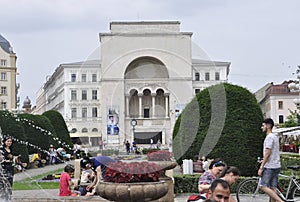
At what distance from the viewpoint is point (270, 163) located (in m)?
8.69

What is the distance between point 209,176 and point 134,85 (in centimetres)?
6136

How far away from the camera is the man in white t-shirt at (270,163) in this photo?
8633mm

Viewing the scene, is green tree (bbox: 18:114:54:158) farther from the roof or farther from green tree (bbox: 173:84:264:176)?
the roof

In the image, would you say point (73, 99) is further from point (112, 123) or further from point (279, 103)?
point (279, 103)

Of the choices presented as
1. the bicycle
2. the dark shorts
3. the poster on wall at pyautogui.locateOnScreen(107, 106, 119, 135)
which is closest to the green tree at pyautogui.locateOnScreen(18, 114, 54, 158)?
the poster on wall at pyautogui.locateOnScreen(107, 106, 119, 135)

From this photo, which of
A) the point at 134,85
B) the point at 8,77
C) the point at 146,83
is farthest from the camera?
the point at 8,77

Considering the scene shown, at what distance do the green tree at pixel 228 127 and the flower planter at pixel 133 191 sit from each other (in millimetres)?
7693

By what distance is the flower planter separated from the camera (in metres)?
7.33

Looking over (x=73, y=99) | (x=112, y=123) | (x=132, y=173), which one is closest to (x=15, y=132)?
(x=112, y=123)

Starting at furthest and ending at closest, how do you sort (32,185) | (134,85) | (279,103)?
(279,103)
(134,85)
(32,185)

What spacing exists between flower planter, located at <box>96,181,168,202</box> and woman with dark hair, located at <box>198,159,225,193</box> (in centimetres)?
67

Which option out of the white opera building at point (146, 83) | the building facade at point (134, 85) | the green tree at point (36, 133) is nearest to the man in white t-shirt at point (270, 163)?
the building facade at point (134, 85)

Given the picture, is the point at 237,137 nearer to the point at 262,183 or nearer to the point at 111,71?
the point at 262,183

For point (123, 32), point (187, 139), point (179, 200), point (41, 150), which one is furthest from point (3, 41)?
point (179, 200)
